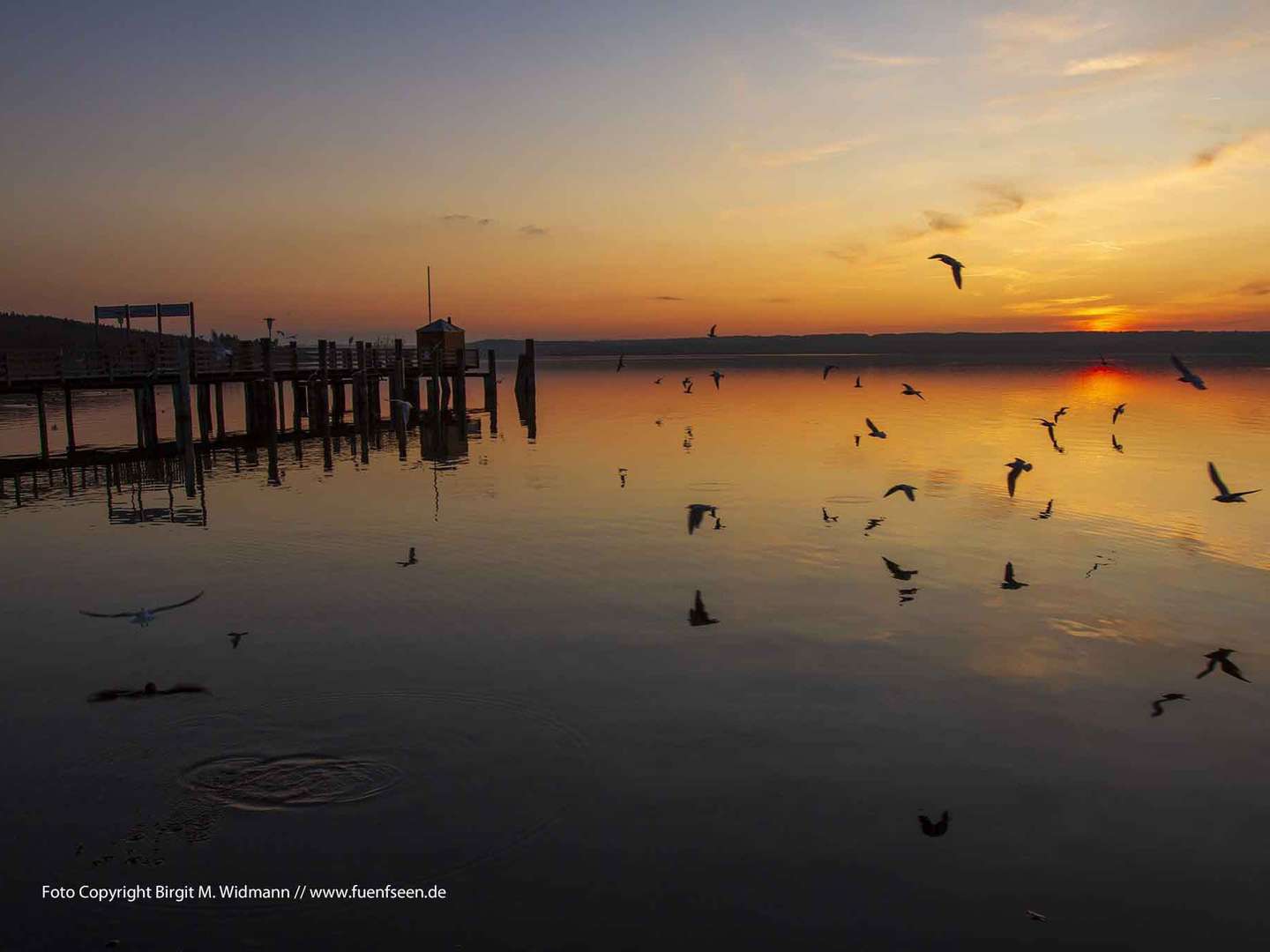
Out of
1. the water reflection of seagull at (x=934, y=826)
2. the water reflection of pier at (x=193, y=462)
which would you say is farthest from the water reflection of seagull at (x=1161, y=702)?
the water reflection of pier at (x=193, y=462)

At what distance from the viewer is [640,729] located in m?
12.5

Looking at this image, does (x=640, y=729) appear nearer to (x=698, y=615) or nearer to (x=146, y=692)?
(x=698, y=615)

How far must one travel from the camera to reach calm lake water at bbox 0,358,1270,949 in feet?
28.5

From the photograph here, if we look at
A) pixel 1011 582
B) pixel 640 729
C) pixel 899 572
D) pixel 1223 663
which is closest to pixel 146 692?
pixel 640 729

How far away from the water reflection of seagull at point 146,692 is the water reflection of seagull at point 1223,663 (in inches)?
600

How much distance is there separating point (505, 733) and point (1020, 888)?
21.0 feet

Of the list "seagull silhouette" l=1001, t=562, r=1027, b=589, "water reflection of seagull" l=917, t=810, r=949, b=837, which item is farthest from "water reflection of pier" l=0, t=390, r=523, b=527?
"water reflection of seagull" l=917, t=810, r=949, b=837

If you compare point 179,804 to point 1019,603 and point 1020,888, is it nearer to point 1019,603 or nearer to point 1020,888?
point 1020,888

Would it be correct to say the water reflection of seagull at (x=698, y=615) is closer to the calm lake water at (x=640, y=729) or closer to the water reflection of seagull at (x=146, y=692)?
the calm lake water at (x=640, y=729)

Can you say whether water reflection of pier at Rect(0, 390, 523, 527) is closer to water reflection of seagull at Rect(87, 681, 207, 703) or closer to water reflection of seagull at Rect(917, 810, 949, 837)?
water reflection of seagull at Rect(87, 681, 207, 703)

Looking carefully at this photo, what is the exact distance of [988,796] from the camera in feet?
35.0

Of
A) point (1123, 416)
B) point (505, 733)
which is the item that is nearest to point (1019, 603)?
point (505, 733)

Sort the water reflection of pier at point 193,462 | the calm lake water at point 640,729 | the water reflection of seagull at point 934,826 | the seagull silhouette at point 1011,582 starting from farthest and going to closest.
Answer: the water reflection of pier at point 193,462 < the seagull silhouette at point 1011,582 < the water reflection of seagull at point 934,826 < the calm lake water at point 640,729

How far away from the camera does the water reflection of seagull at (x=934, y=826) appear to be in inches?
389
